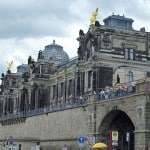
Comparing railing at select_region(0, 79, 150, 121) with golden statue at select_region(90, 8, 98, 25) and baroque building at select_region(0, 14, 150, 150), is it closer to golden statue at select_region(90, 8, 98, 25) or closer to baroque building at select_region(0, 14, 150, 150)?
baroque building at select_region(0, 14, 150, 150)

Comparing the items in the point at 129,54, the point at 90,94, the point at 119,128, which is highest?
the point at 129,54

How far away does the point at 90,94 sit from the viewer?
57.8m

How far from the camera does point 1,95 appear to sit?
382 feet

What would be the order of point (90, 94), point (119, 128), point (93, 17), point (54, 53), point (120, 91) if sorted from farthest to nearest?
point (54, 53) → point (93, 17) → point (90, 94) → point (119, 128) → point (120, 91)

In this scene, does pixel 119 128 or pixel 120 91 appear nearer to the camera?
pixel 120 91

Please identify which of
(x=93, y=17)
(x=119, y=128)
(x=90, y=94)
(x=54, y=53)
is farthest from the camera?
(x=54, y=53)

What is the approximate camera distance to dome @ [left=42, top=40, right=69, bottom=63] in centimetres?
9582

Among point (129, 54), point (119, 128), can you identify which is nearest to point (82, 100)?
point (119, 128)

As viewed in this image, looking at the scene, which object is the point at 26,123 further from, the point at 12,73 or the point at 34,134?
the point at 12,73

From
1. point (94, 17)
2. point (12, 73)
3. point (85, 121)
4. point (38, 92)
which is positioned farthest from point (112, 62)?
point (12, 73)

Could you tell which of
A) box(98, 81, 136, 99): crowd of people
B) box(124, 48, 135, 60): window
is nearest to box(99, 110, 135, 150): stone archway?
box(98, 81, 136, 99): crowd of people

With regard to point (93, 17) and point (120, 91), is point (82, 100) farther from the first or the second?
point (93, 17)

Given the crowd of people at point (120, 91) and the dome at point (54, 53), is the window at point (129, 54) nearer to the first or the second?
the crowd of people at point (120, 91)

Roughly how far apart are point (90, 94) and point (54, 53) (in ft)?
132
